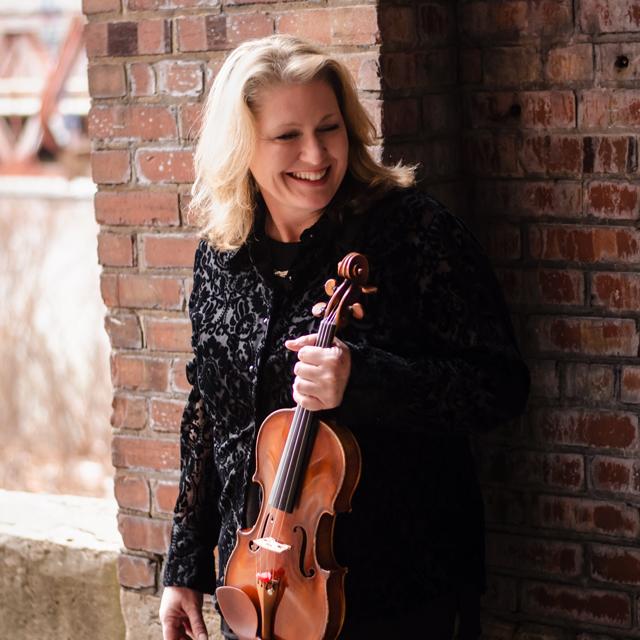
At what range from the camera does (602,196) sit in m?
2.61

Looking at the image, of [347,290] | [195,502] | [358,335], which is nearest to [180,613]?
[195,502]

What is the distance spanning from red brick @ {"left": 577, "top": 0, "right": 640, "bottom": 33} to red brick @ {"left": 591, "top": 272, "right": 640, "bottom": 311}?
1.68 ft

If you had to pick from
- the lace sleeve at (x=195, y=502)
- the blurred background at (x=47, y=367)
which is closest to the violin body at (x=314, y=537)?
the lace sleeve at (x=195, y=502)

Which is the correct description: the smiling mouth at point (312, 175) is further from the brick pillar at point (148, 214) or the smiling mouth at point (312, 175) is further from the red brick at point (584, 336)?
the red brick at point (584, 336)

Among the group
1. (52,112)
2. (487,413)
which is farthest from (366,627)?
(52,112)

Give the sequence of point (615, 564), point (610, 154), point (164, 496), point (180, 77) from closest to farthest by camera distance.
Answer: point (610, 154), point (615, 564), point (180, 77), point (164, 496)

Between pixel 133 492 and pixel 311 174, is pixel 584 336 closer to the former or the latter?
pixel 311 174

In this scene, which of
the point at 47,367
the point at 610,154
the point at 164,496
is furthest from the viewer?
the point at 47,367

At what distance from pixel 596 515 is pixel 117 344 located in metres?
1.24

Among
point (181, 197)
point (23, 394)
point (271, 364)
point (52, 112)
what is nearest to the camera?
point (271, 364)

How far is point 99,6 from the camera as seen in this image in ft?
9.74

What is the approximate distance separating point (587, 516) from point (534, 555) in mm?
161

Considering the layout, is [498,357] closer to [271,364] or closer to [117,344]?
[271,364]

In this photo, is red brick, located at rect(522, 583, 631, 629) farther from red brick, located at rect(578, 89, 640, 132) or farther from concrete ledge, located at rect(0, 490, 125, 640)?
concrete ledge, located at rect(0, 490, 125, 640)
